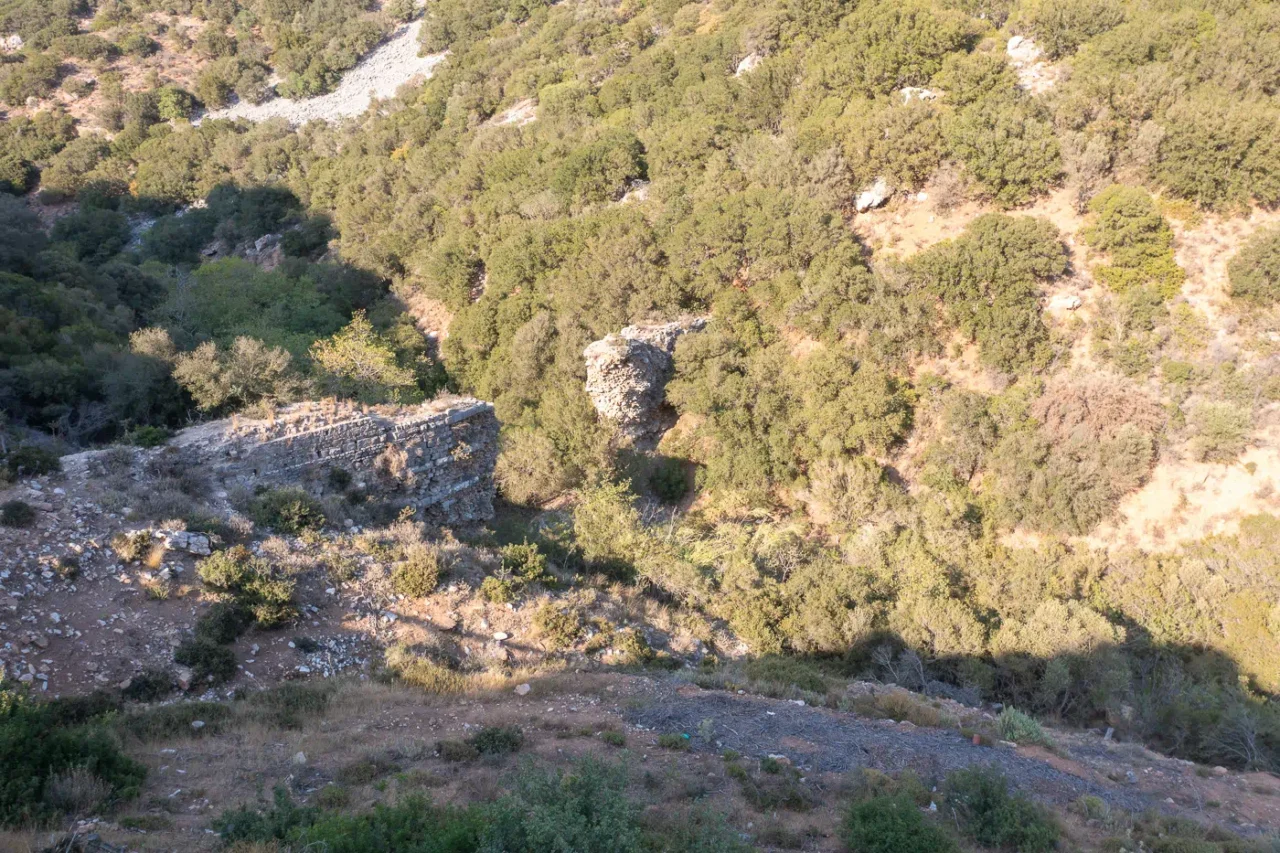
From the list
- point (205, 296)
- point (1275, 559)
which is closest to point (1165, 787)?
point (1275, 559)

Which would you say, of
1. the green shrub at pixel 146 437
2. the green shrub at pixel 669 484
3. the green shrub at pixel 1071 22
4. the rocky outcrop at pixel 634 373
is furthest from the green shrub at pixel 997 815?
the green shrub at pixel 1071 22

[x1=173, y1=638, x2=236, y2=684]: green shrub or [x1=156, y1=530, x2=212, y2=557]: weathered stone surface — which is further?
[x1=156, y1=530, x2=212, y2=557]: weathered stone surface

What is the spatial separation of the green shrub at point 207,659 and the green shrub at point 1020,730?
1095 centimetres

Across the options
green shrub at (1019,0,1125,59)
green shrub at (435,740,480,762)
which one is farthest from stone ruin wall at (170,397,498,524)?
green shrub at (1019,0,1125,59)

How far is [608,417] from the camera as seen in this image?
2527cm

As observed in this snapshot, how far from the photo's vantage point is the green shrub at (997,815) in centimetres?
767

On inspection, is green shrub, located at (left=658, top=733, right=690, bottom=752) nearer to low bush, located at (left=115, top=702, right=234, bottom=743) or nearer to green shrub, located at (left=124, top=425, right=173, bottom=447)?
low bush, located at (left=115, top=702, right=234, bottom=743)

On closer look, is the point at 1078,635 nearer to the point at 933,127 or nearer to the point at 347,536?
the point at 347,536

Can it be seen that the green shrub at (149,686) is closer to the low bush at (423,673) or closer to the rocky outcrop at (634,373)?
the low bush at (423,673)

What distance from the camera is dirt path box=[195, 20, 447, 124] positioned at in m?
54.3

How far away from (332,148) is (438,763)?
47996 millimetres

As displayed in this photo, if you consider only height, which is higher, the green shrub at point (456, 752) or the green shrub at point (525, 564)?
the green shrub at point (456, 752)

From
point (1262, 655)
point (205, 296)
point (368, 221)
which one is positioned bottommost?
point (1262, 655)

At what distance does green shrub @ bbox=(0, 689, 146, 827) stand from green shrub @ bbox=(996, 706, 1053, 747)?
10759 mm
